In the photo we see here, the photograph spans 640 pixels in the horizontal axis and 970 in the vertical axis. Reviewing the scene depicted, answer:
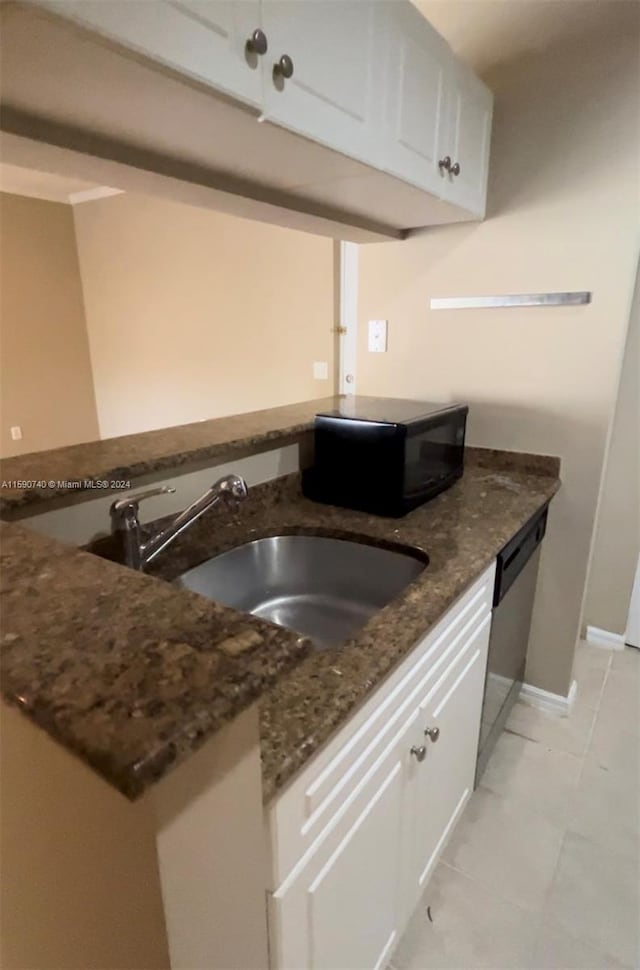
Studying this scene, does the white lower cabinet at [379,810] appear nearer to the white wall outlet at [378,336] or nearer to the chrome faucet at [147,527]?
the chrome faucet at [147,527]

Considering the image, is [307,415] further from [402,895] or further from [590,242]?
[402,895]

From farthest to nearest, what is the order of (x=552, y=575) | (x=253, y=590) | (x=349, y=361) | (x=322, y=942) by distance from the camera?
(x=349, y=361), (x=552, y=575), (x=253, y=590), (x=322, y=942)

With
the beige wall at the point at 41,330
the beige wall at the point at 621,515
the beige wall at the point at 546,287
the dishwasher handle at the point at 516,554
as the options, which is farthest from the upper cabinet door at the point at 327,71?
the beige wall at the point at 41,330

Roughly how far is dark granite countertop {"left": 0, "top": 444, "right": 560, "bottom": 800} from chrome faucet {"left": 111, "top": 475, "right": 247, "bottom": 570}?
297mm

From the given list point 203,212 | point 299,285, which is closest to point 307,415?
point 299,285

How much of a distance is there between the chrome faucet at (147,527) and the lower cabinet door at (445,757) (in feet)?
2.03

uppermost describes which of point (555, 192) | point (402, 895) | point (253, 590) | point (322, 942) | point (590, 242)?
point (555, 192)

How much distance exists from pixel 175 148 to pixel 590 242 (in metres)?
1.24

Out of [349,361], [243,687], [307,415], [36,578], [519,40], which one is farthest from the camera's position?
[349,361]

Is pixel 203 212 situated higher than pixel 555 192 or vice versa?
pixel 203 212

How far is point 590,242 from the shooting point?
1604 millimetres

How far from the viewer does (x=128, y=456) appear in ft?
3.86

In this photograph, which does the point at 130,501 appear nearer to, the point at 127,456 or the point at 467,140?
the point at 127,456

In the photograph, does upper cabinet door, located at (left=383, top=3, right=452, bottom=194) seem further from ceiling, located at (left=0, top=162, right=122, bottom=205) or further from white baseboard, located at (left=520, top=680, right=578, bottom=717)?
ceiling, located at (left=0, top=162, right=122, bottom=205)
